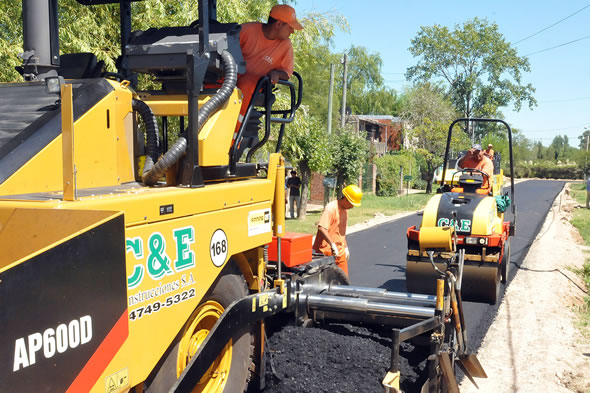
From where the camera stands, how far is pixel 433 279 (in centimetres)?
845

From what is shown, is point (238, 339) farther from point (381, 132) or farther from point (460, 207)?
point (381, 132)

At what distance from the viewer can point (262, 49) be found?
14.3 ft

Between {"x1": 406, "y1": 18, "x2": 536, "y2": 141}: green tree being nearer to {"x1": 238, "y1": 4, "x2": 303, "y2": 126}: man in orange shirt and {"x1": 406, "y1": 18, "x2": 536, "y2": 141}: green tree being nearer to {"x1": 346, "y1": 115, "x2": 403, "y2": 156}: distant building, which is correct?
{"x1": 346, "y1": 115, "x2": 403, "y2": 156}: distant building

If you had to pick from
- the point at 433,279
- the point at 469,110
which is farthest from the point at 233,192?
the point at 469,110

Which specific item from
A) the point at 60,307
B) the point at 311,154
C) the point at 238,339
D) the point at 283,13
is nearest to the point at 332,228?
the point at 238,339

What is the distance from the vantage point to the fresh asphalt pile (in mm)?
4508

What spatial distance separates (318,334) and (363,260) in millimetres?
7351

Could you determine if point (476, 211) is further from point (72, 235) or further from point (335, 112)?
point (335, 112)

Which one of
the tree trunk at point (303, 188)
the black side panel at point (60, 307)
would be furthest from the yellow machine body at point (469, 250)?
the tree trunk at point (303, 188)

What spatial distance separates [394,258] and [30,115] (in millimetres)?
10096

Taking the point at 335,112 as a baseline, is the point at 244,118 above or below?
below

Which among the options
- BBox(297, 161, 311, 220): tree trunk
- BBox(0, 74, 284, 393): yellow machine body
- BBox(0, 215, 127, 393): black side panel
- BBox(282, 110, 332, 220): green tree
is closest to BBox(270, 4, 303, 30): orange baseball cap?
BBox(0, 74, 284, 393): yellow machine body

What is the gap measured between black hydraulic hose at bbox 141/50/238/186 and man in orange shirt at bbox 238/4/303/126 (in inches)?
18.8

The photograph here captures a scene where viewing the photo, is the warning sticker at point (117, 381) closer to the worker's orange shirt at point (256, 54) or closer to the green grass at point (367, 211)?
the worker's orange shirt at point (256, 54)
